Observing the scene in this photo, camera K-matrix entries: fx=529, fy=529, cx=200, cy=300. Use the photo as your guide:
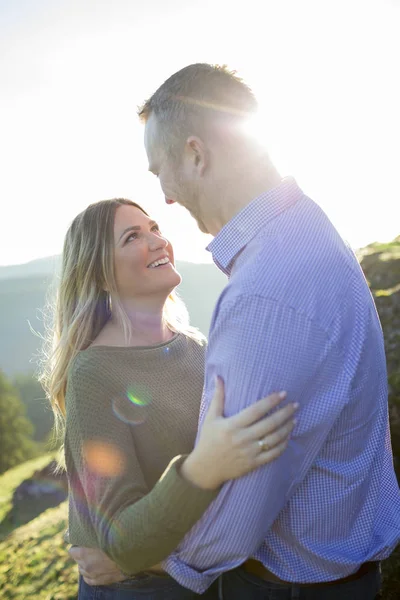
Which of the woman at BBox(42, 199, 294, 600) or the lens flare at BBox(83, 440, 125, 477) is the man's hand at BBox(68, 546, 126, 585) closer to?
the woman at BBox(42, 199, 294, 600)

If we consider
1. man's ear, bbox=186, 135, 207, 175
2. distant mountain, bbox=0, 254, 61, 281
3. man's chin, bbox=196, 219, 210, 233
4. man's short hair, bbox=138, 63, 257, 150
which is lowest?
distant mountain, bbox=0, 254, 61, 281

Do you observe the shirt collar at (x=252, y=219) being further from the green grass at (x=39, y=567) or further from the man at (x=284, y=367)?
the green grass at (x=39, y=567)

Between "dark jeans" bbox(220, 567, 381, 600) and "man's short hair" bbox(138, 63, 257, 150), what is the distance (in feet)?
5.85

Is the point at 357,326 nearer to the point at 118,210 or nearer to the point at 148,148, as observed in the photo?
the point at 148,148

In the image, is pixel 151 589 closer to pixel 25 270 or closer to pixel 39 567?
pixel 39 567

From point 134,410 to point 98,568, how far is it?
31.7 inches

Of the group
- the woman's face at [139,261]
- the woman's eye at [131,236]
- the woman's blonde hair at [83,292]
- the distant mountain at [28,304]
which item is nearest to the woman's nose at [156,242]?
the woman's face at [139,261]

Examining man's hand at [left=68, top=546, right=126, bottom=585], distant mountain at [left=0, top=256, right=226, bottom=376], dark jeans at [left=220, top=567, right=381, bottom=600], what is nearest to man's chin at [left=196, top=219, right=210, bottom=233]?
dark jeans at [left=220, top=567, right=381, bottom=600]

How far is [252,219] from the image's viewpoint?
1931 mm

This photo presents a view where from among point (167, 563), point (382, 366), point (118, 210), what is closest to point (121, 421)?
point (167, 563)

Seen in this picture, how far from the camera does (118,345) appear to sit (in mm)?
3100

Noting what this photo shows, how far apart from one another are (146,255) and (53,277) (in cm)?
87

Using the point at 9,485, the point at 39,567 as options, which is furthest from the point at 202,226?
the point at 9,485

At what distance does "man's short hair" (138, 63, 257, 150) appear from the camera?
2.20 m
